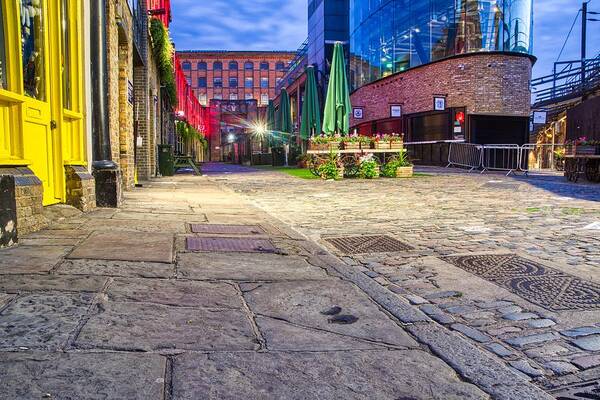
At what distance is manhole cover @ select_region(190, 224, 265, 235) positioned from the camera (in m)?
5.22

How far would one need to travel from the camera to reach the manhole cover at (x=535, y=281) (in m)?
3.19

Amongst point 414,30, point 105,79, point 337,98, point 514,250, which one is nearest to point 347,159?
point 337,98

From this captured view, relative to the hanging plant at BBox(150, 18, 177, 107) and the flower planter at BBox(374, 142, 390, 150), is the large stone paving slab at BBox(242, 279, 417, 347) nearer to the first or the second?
the flower planter at BBox(374, 142, 390, 150)

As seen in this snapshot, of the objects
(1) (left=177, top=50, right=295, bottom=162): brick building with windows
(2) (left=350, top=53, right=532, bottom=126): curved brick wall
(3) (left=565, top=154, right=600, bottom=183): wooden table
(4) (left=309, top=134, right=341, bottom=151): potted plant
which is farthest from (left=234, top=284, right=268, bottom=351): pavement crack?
(1) (left=177, top=50, right=295, bottom=162): brick building with windows

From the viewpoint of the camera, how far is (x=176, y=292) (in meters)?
2.97

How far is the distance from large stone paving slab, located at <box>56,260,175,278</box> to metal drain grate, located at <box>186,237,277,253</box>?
2.33 ft

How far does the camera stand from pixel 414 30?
26.6 metres

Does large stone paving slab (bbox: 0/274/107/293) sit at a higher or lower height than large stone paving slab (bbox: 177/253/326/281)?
higher

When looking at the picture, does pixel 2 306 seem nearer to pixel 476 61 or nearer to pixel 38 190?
pixel 38 190

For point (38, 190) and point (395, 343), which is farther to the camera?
point (38, 190)

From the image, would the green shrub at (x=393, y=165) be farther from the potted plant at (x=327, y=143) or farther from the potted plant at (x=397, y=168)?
the potted plant at (x=327, y=143)

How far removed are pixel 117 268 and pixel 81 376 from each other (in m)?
1.63

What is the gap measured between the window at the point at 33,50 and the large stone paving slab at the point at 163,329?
3.27 m

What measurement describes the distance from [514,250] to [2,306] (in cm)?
410
